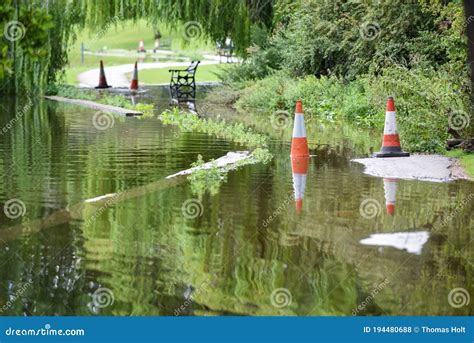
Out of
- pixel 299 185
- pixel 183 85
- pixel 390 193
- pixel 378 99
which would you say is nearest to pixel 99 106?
pixel 183 85

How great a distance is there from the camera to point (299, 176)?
15.3m

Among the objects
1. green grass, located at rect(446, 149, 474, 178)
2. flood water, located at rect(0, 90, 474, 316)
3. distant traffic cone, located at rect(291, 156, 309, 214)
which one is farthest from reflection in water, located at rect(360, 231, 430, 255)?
green grass, located at rect(446, 149, 474, 178)

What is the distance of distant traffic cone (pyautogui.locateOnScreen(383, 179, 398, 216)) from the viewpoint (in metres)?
12.2

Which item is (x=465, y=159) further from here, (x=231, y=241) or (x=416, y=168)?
(x=231, y=241)

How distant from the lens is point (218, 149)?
19.4 meters

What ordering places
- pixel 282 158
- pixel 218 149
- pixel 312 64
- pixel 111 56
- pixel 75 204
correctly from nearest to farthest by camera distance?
pixel 75 204 < pixel 282 158 < pixel 218 149 < pixel 312 64 < pixel 111 56

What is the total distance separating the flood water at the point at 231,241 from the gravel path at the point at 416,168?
332 mm

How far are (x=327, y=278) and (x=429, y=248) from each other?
157cm

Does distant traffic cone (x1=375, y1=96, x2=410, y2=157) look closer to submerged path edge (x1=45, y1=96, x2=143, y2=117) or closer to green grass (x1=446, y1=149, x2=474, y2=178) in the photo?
green grass (x1=446, y1=149, x2=474, y2=178)

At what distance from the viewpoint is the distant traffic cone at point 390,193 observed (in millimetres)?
12180

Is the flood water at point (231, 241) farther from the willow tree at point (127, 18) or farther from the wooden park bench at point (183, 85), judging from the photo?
the wooden park bench at point (183, 85)

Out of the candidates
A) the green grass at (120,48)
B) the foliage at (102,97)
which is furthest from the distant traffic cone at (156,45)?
the foliage at (102,97)

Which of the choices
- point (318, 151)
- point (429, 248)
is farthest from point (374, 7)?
point (429, 248)

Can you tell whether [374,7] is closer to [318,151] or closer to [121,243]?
[318,151]
